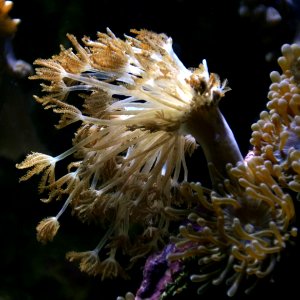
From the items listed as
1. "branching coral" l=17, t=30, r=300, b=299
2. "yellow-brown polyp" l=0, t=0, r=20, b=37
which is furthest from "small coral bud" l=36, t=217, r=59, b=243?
"yellow-brown polyp" l=0, t=0, r=20, b=37

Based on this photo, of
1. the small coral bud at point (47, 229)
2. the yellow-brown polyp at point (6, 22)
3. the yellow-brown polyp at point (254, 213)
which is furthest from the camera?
the yellow-brown polyp at point (6, 22)

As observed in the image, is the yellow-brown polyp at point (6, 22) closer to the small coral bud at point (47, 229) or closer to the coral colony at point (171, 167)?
the coral colony at point (171, 167)

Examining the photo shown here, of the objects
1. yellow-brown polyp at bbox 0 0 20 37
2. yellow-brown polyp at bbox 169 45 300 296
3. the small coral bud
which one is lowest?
the small coral bud

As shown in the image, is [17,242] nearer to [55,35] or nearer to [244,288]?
[55,35]

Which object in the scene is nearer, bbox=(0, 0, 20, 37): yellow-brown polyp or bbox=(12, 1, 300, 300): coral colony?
bbox=(12, 1, 300, 300): coral colony

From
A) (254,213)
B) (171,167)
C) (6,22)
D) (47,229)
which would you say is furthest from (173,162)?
Result: (6,22)

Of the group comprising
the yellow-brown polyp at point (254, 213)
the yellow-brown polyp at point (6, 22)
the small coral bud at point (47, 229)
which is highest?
the yellow-brown polyp at point (6, 22)

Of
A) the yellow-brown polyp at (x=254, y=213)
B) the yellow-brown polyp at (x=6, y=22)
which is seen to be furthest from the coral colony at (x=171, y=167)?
the yellow-brown polyp at (x=6, y=22)

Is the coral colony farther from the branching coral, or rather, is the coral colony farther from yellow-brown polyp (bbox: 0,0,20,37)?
yellow-brown polyp (bbox: 0,0,20,37)

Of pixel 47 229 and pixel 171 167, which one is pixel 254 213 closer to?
pixel 171 167

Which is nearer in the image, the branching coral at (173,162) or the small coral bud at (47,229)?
the branching coral at (173,162)
